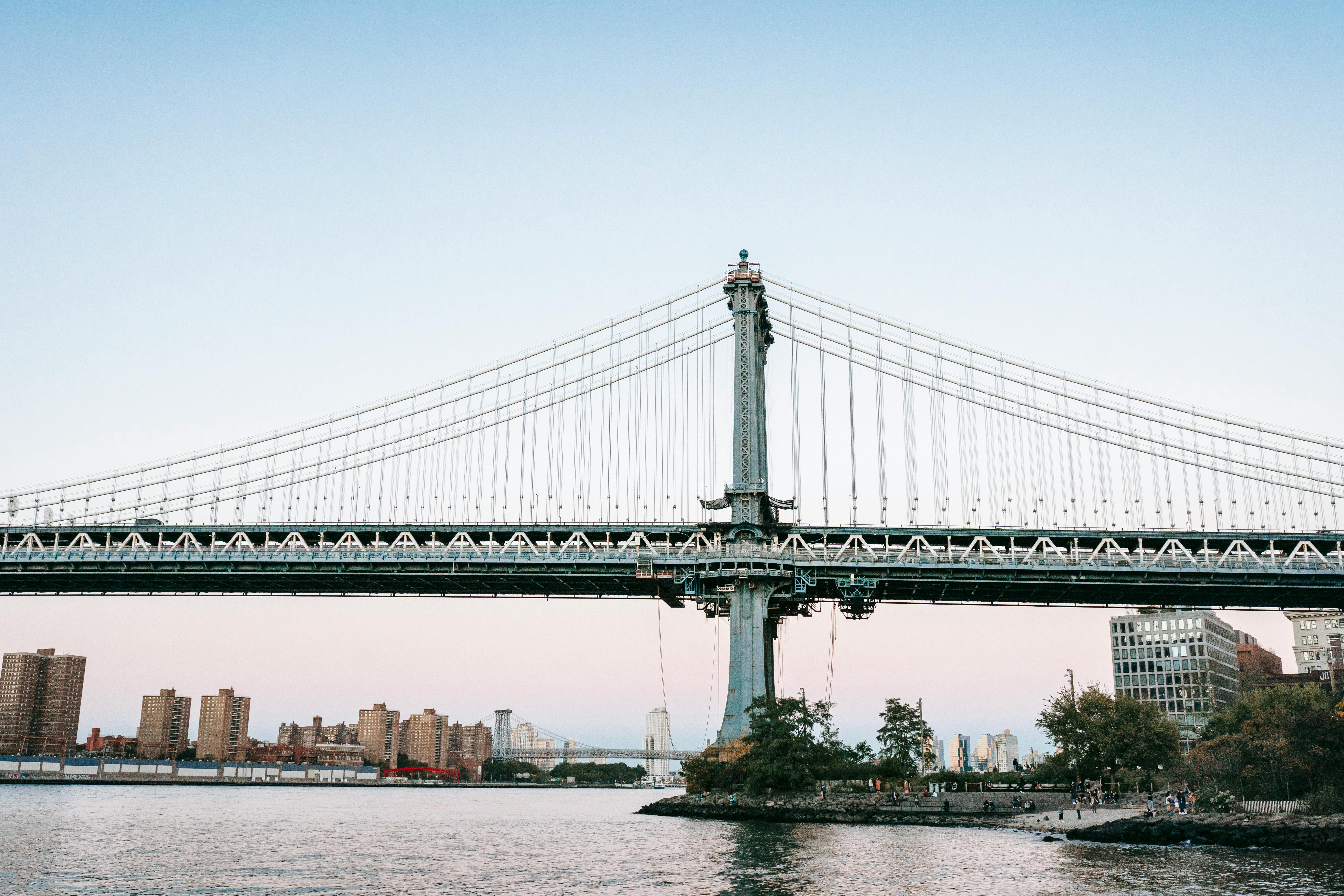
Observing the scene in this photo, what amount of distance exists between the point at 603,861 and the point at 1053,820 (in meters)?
28.8

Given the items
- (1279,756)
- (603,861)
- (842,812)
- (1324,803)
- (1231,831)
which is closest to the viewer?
(603,861)

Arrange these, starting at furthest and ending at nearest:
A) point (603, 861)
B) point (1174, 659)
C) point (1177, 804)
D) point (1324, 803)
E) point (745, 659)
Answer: point (1174, 659) < point (745, 659) < point (1177, 804) < point (1324, 803) < point (603, 861)

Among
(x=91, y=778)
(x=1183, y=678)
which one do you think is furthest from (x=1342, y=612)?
(x=91, y=778)

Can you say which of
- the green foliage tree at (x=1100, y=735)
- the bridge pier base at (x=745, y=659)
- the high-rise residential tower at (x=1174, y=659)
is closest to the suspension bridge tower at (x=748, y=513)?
the bridge pier base at (x=745, y=659)

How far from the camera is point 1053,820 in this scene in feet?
210

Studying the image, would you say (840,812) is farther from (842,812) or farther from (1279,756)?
(1279,756)

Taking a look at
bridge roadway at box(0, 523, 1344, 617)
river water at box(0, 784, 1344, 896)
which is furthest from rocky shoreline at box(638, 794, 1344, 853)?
bridge roadway at box(0, 523, 1344, 617)

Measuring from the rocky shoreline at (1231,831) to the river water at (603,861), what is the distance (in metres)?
1.56

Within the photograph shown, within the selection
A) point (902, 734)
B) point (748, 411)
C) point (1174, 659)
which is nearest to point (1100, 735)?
point (902, 734)

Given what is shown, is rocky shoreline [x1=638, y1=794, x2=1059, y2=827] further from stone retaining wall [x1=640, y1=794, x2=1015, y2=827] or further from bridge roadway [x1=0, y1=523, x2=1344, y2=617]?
bridge roadway [x1=0, y1=523, x2=1344, y2=617]

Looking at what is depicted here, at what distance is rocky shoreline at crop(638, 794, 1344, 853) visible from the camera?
164 ft

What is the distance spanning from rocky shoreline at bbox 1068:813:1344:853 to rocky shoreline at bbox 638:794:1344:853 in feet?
0.12

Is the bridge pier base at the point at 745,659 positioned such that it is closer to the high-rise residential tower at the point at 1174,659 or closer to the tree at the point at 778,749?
the tree at the point at 778,749

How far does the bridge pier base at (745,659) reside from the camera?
7631 centimetres
